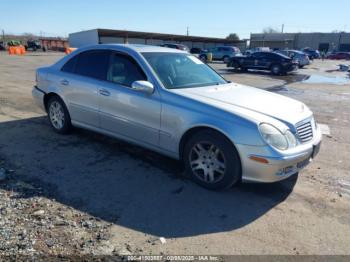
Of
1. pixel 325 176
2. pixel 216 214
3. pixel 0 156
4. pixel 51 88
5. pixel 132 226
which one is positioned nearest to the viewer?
pixel 132 226

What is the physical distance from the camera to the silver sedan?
3676 millimetres

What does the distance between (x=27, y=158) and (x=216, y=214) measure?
2982 millimetres

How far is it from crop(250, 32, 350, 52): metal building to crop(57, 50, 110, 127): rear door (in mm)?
75875

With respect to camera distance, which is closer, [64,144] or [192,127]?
[192,127]

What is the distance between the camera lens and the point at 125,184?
415 centimetres

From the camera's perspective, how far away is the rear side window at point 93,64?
5.14 meters

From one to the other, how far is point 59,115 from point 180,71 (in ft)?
8.22

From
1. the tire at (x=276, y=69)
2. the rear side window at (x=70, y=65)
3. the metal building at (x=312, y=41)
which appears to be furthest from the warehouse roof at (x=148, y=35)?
the rear side window at (x=70, y=65)

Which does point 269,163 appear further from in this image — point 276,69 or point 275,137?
point 276,69

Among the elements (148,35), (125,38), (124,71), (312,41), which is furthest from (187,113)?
(312,41)

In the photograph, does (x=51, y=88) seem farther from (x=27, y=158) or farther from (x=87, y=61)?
(x=27, y=158)

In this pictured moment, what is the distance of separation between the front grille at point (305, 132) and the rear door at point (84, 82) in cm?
293

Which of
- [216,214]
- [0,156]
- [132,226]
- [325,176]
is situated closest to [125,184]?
[132,226]

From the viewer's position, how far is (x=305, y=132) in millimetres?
3980
